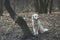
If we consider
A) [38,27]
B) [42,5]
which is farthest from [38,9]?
[38,27]

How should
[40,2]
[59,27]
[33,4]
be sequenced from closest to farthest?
[59,27] < [40,2] < [33,4]

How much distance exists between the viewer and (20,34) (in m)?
6.74

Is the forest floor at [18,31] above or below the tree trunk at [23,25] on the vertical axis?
below

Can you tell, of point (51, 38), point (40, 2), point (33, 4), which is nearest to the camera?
Answer: point (51, 38)

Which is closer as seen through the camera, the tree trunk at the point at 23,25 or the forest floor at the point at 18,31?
the tree trunk at the point at 23,25

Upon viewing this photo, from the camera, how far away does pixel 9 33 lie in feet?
22.7

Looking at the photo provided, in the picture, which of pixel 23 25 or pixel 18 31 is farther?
pixel 18 31

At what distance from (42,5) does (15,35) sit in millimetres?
4715

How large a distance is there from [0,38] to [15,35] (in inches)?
21.1

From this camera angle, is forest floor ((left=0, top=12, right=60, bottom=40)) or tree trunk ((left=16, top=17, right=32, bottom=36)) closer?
tree trunk ((left=16, top=17, right=32, bottom=36))

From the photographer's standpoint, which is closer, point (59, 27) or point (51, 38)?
point (51, 38)

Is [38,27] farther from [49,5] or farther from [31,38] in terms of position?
[49,5]

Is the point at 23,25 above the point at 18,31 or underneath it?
above

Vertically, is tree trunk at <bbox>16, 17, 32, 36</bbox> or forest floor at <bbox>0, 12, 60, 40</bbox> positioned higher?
tree trunk at <bbox>16, 17, 32, 36</bbox>
